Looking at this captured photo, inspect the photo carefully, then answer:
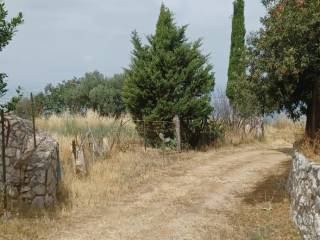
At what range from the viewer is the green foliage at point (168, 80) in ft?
53.5

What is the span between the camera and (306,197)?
7777 mm

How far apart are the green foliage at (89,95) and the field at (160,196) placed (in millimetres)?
10203

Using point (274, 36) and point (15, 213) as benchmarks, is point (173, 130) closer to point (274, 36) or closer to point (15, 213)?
point (274, 36)

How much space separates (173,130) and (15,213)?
847 cm

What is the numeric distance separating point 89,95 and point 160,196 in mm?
17825

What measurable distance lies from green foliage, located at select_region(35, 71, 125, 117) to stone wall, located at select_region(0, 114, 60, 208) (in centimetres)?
1636

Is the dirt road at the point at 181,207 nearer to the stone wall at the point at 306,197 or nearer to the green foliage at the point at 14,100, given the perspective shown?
the stone wall at the point at 306,197

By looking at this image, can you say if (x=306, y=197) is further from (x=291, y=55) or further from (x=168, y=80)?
(x=168, y=80)

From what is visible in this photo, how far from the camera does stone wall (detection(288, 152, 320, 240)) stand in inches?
281

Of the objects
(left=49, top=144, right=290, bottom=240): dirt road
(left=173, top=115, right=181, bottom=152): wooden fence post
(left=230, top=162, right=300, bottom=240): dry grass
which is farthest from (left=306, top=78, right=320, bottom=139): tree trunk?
(left=173, top=115, right=181, bottom=152): wooden fence post

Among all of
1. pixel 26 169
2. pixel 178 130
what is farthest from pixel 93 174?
pixel 178 130

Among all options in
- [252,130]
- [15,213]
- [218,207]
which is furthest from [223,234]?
[252,130]

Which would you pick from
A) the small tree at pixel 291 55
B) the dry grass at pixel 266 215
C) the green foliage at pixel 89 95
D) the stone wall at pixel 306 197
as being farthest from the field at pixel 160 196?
the green foliage at pixel 89 95

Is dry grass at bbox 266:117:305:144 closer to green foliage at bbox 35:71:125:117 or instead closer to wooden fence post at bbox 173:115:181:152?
wooden fence post at bbox 173:115:181:152
